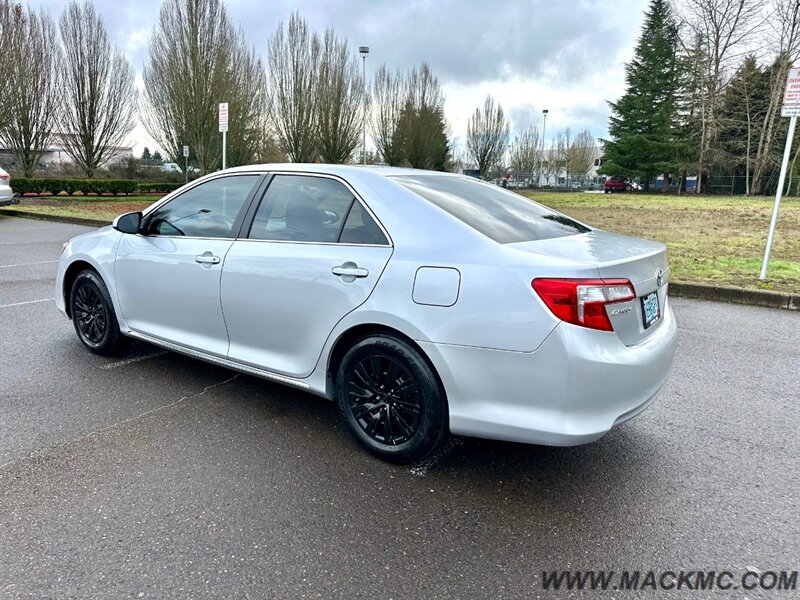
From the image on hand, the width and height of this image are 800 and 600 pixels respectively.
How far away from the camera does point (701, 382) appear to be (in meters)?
4.28

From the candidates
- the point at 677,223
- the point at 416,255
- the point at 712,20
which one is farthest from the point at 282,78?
the point at 416,255

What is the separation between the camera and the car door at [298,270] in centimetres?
299

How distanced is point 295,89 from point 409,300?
30.6 metres

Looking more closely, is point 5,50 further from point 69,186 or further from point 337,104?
point 337,104

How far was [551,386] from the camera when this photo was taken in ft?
8.04

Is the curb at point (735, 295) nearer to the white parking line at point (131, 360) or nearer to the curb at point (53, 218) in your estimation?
the white parking line at point (131, 360)

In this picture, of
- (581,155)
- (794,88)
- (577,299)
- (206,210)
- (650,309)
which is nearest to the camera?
(577,299)

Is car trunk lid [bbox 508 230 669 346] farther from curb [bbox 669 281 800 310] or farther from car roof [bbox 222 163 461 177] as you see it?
curb [bbox 669 281 800 310]

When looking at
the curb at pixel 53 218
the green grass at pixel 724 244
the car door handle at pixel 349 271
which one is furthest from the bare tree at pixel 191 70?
the car door handle at pixel 349 271

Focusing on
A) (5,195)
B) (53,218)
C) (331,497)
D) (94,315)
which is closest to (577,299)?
(331,497)

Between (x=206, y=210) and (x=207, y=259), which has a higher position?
(x=206, y=210)

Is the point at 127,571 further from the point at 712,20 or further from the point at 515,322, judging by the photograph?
the point at 712,20

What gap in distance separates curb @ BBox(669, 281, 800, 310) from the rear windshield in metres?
4.79

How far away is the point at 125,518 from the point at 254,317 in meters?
1.29
